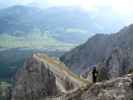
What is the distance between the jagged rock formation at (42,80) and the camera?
202 feet

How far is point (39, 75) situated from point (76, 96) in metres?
39.5

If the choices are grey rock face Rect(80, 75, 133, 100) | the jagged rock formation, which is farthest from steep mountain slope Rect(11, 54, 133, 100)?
grey rock face Rect(80, 75, 133, 100)

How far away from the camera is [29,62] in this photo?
6638cm

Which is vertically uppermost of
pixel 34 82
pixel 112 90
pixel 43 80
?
pixel 43 80

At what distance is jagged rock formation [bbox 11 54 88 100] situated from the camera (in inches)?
2427

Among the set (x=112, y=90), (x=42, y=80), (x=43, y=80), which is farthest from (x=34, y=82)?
(x=112, y=90)

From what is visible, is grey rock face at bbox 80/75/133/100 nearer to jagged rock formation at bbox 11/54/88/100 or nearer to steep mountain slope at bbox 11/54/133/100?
steep mountain slope at bbox 11/54/133/100

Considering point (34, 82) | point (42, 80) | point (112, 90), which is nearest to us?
point (112, 90)

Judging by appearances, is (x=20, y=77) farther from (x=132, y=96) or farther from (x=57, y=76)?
(x=132, y=96)

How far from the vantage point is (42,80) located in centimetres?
6391

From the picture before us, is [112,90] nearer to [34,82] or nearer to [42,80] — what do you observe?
[34,82]

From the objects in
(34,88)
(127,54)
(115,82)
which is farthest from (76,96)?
(127,54)

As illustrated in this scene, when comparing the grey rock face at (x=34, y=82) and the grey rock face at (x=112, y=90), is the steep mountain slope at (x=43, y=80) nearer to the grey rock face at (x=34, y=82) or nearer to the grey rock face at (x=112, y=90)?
the grey rock face at (x=34, y=82)

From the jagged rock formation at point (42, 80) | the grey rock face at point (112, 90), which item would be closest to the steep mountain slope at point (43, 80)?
the jagged rock formation at point (42, 80)
